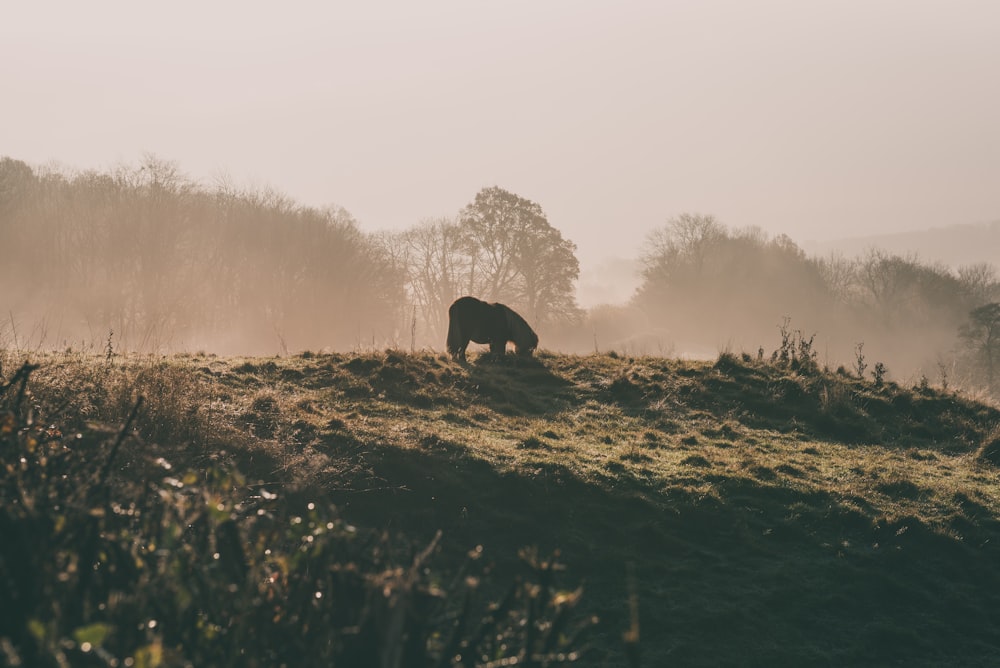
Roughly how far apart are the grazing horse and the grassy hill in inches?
84.5

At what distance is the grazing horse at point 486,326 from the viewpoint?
16.9 meters

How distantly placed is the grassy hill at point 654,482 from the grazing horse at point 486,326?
2.15m

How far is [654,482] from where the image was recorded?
32.5 feet

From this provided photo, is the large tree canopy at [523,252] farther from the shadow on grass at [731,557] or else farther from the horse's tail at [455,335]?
the shadow on grass at [731,557]

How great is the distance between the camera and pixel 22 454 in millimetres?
3623

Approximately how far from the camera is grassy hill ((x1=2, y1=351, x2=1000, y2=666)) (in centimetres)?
707

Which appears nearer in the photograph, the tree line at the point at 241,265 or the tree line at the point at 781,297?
the tree line at the point at 241,265

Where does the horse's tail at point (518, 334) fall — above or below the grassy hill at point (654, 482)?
above

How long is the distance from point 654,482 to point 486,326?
768 centimetres

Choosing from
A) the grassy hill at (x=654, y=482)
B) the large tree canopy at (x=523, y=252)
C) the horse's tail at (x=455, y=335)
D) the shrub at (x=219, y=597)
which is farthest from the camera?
the large tree canopy at (x=523, y=252)

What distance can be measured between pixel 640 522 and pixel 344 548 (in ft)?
20.7

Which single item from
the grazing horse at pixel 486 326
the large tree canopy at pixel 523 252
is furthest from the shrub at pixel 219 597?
the large tree canopy at pixel 523 252

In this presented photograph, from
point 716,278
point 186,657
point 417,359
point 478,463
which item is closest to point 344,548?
point 186,657

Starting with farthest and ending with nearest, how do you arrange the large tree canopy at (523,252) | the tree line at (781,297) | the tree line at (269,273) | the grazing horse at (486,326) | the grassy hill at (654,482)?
the tree line at (781,297), the large tree canopy at (523,252), the tree line at (269,273), the grazing horse at (486,326), the grassy hill at (654,482)
